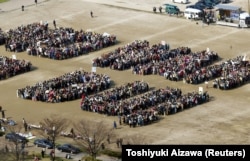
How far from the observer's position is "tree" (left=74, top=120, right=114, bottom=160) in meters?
71.2

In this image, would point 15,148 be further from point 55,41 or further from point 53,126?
point 55,41

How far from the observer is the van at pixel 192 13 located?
115m

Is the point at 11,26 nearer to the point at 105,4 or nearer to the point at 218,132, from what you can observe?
the point at 105,4

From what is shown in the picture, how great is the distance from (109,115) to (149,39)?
26.6 m

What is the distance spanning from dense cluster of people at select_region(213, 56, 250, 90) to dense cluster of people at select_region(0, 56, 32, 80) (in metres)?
21.1

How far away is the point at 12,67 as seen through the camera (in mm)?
97750

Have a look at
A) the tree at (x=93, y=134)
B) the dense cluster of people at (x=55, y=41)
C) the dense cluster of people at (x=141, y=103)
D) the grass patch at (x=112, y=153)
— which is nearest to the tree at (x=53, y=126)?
the tree at (x=93, y=134)

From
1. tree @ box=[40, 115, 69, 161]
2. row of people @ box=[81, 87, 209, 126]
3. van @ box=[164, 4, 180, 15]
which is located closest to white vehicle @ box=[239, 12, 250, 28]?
van @ box=[164, 4, 180, 15]

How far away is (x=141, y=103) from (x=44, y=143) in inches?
474

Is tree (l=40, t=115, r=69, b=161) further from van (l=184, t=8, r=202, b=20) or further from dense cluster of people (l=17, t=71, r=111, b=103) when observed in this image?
van (l=184, t=8, r=202, b=20)

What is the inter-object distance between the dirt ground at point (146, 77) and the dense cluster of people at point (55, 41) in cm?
96

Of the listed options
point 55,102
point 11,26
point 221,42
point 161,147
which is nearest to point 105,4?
point 11,26

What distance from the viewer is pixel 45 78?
96.3 metres

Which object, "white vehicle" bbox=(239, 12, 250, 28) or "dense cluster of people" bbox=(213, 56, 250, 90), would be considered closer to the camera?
"dense cluster of people" bbox=(213, 56, 250, 90)
